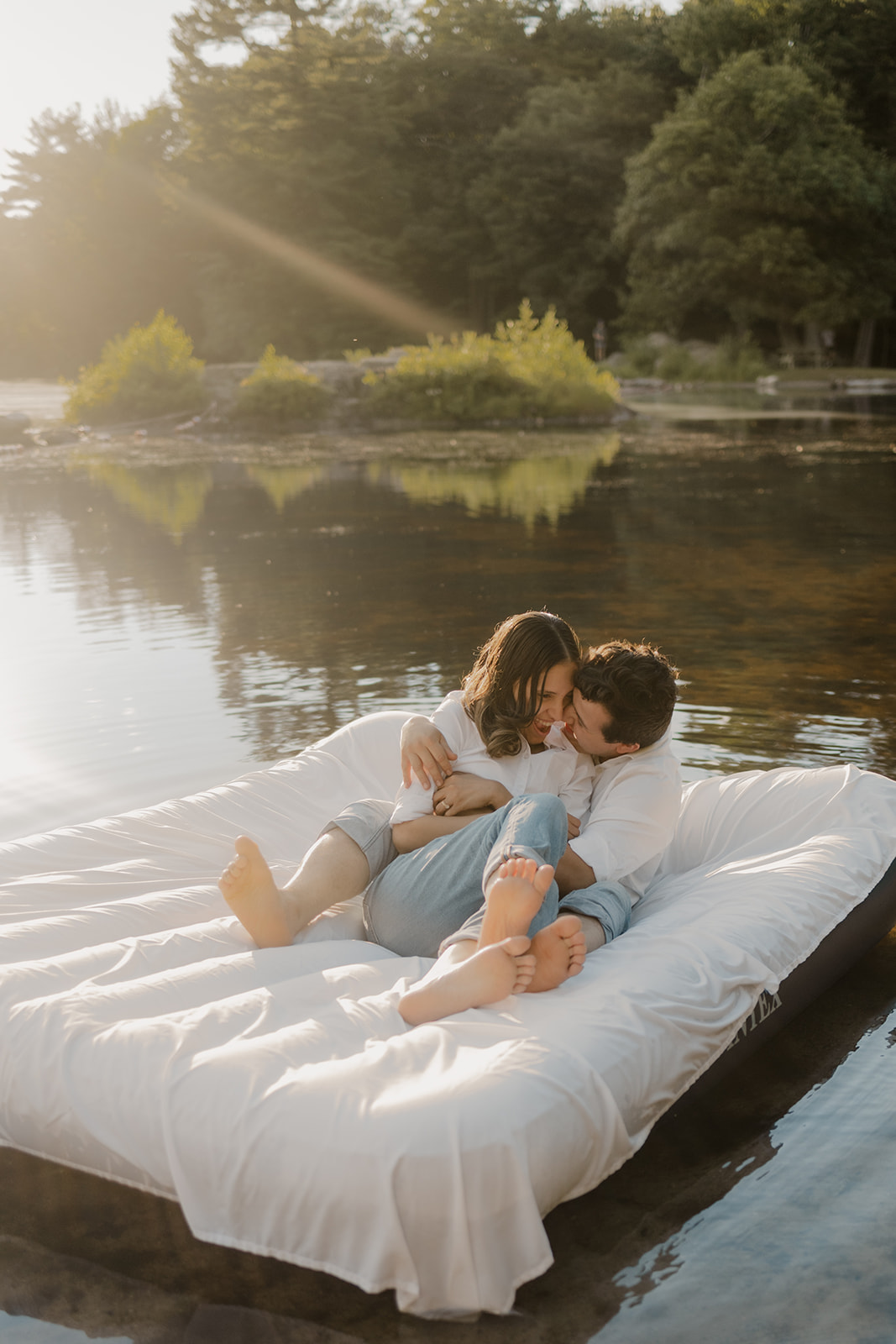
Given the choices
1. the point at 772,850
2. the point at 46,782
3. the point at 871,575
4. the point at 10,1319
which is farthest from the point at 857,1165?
the point at 871,575

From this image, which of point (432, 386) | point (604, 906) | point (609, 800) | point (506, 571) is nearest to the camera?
point (604, 906)

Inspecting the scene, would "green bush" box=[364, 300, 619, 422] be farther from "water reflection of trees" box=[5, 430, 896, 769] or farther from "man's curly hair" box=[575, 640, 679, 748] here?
"man's curly hair" box=[575, 640, 679, 748]

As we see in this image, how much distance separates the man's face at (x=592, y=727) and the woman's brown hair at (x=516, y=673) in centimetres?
10

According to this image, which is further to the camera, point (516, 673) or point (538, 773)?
point (538, 773)

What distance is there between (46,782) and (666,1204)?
9.98 feet

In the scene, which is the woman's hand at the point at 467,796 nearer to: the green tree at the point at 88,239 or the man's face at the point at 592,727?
the man's face at the point at 592,727

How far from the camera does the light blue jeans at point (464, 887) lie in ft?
7.79

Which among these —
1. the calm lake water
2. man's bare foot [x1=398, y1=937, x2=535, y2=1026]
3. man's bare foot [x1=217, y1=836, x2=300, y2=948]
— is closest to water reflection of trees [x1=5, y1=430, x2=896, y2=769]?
the calm lake water

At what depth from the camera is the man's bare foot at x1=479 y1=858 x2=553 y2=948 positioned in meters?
2.18

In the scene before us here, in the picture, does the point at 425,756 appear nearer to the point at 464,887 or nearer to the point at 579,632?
the point at 464,887

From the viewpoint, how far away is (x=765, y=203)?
34531 millimetres

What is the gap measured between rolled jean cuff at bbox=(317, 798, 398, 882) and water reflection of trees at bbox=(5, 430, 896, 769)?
75.8 inches

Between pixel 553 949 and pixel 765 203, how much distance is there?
119 feet

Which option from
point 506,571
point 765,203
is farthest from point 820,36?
point 506,571
